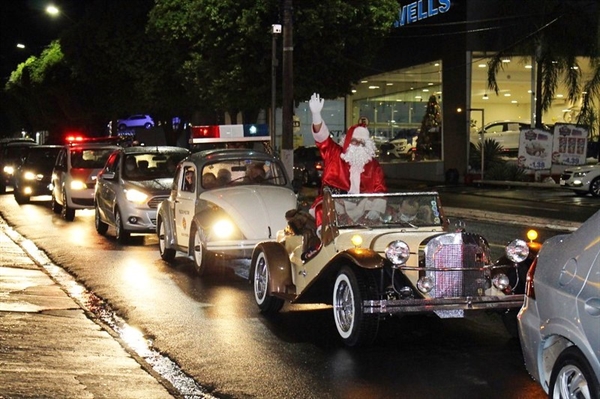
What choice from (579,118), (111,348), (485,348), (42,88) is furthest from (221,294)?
(42,88)

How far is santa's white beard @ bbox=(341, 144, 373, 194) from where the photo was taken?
448 inches

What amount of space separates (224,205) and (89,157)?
1068 centimetres

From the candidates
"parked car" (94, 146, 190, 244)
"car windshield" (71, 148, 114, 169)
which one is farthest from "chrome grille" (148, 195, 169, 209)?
"car windshield" (71, 148, 114, 169)

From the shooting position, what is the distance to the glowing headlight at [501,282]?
873cm

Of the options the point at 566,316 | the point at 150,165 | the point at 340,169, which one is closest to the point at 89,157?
the point at 150,165

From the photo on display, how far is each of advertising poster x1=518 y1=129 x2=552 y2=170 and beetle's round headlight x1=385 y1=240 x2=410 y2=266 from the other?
2575cm

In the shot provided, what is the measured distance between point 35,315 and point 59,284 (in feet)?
8.31

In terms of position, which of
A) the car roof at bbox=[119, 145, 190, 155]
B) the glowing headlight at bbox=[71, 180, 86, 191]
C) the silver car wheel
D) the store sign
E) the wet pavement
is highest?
the store sign

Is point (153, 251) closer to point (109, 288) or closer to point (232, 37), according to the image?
point (109, 288)

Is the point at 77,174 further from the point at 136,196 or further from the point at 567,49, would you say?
the point at 567,49

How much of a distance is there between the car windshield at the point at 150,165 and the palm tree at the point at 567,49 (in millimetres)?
17350

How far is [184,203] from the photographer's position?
14.5 metres

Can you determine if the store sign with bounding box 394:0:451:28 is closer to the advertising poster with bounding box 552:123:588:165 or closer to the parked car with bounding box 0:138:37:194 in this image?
the advertising poster with bounding box 552:123:588:165

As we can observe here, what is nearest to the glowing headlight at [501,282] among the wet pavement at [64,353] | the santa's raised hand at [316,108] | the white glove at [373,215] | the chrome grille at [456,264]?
the chrome grille at [456,264]
